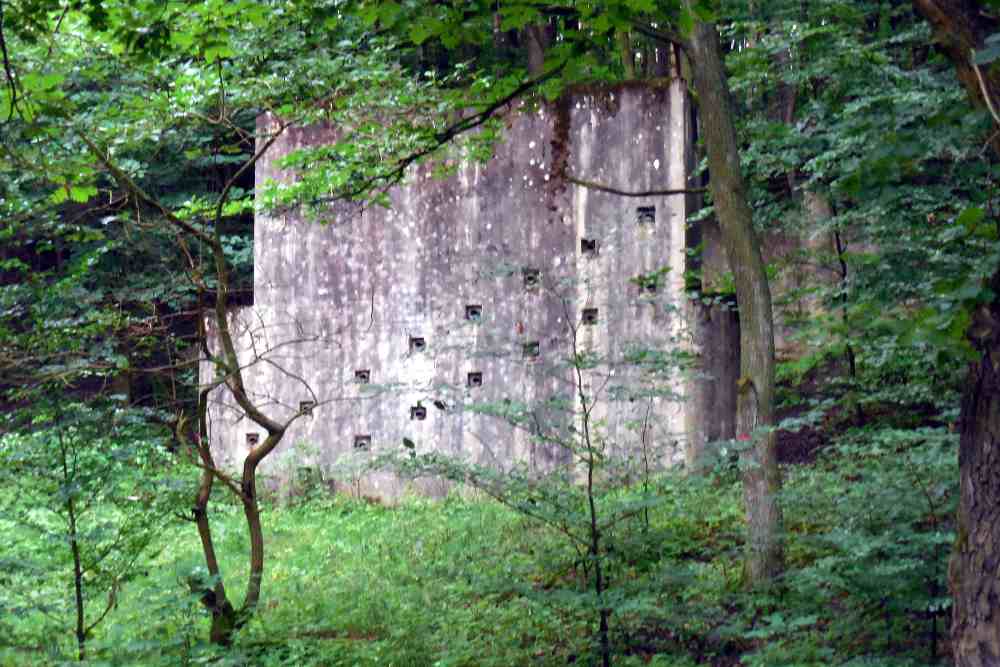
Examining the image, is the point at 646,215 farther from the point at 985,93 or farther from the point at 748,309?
the point at 985,93

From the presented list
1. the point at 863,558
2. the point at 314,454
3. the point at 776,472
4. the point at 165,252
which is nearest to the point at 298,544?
the point at 314,454

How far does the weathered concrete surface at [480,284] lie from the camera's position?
1081cm

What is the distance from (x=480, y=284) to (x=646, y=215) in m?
1.94

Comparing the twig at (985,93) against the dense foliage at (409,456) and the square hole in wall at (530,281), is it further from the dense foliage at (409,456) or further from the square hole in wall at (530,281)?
the square hole in wall at (530,281)

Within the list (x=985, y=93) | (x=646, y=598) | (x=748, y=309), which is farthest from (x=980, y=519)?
(x=748, y=309)

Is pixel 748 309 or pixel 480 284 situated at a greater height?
pixel 480 284

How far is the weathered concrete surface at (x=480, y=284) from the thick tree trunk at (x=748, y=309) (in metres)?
3.41

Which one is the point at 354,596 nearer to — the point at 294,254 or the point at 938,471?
the point at 938,471

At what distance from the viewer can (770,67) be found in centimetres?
1082

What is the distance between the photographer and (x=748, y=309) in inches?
267

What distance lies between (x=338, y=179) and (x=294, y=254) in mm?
5623

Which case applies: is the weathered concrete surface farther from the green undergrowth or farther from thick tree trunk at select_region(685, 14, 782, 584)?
thick tree trunk at select_region(685, 14, 782, 584)

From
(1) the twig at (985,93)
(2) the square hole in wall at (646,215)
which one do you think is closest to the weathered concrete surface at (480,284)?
(2) the square hole in wall at (646,215)

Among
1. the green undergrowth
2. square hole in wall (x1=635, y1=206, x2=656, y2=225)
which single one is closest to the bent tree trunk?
the green undergrowth
